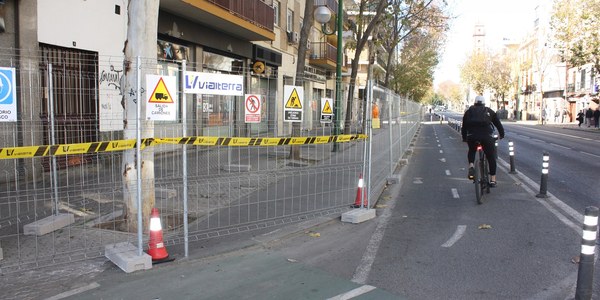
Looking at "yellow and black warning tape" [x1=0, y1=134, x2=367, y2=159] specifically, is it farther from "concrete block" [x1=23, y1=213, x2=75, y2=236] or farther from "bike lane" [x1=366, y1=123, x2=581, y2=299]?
"bike lane" [x1=366, y1=123, x2=581, y2=299]

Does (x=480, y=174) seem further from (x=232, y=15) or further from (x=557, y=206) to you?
(x=232, y=15)

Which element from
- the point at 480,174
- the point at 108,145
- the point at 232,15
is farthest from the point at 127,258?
the point at 232,15

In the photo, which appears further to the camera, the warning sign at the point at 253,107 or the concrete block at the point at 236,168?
the concrete block at the point at 236,168

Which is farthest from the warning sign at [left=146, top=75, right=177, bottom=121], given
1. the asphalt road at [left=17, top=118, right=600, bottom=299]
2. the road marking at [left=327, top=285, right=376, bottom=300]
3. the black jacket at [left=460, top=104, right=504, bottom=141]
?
the black jacket at [left=460, top=104, right=504, bottom=141]

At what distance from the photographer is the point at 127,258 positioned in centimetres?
488

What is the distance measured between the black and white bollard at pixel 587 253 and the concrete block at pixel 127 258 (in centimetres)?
403

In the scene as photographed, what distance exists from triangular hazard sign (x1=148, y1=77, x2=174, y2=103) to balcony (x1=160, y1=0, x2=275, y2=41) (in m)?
8.47

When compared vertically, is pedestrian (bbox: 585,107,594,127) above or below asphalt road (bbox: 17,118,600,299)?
above

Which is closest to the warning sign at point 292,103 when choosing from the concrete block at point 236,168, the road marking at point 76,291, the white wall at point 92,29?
the concrete block at point 236,168

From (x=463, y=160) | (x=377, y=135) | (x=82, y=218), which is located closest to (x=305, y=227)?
(x=82, y=218)

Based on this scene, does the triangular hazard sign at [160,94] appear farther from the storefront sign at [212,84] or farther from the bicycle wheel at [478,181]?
the bicycle wheel at [478,181]

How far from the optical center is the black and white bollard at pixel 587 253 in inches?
152

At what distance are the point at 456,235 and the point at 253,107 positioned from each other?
4385mm

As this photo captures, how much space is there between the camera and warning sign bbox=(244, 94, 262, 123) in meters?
8.79
